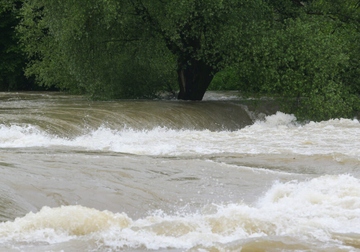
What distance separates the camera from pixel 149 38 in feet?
60.0

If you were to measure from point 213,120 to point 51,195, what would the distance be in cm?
1033

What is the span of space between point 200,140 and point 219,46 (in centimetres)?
499

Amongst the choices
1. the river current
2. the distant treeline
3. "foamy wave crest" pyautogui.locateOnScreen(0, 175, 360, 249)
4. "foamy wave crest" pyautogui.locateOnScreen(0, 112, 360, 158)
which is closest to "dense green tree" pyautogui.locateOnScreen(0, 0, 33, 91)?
the distant treeline

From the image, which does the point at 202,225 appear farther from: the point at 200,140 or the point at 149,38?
the point at 149,38

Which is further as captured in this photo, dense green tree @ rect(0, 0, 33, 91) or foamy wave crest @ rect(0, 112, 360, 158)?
dense green tree @ rect(0, 0, 33, 91)

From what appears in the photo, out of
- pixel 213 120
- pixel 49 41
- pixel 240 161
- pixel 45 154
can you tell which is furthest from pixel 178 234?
pixel 49 41

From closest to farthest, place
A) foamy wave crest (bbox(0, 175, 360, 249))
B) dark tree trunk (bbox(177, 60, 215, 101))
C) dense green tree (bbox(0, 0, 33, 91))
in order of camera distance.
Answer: foamy wave crest (bbox(0, 175, 360, 249)), dark tree trunk (bbox(177, 60, 215, 101)), dense green tree (bbox(0, 0, 33, 91))

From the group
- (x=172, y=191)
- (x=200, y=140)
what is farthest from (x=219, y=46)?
(x=172, y=191)

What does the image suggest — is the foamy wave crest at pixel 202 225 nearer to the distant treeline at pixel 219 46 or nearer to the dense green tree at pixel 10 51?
the distant treeline at pixel 219 46

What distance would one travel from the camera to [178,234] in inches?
221

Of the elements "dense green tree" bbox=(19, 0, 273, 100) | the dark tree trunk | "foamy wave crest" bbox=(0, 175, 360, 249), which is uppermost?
"dense green tree" bbox=(19, 0, 273, 100)

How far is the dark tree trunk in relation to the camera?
1948 centimetres

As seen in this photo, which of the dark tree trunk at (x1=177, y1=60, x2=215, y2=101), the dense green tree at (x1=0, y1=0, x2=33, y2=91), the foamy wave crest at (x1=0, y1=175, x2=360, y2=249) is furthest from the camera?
the dense green tree at (x1=0, y1=0, x2=33, y2=91)

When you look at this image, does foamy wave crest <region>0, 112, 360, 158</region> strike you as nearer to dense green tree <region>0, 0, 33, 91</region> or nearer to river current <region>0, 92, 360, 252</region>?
river current <region>0, 92, 360, 252</region>
